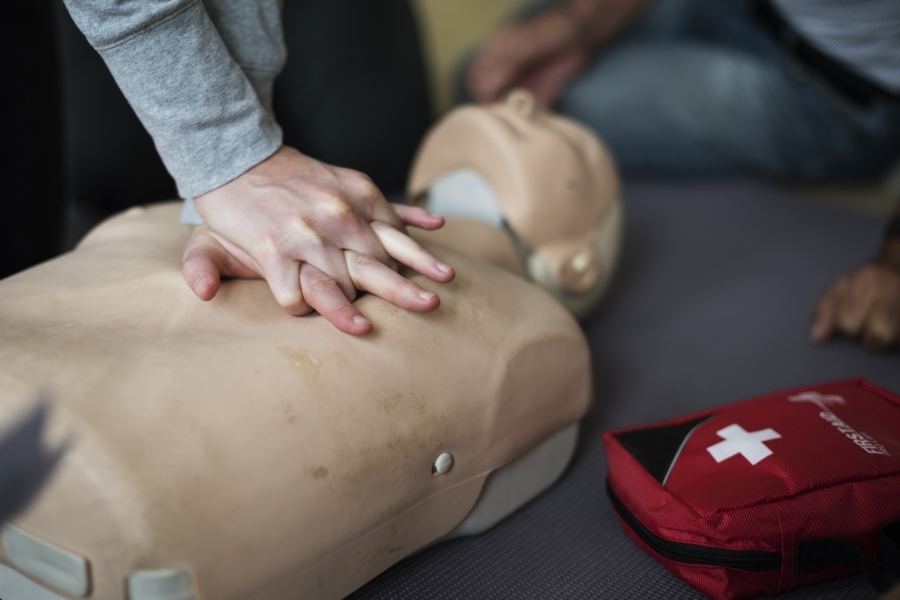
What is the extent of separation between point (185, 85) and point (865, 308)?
3.11 feet

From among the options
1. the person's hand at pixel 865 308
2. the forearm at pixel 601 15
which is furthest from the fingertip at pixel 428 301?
the forearm at pixel 601 15

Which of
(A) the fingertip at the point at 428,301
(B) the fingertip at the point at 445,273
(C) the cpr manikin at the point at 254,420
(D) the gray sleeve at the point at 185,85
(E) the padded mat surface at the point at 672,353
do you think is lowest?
(E) the padded mat surface at the point at 672,353

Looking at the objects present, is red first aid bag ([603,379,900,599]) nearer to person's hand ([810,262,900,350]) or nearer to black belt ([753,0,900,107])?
person's hand ([810,262,900,350])

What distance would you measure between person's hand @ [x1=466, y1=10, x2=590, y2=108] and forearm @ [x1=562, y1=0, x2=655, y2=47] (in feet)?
0.08

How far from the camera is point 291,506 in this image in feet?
1.70

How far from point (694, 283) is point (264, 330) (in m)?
0.90

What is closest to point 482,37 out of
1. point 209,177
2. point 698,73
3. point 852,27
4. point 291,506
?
point 698,73

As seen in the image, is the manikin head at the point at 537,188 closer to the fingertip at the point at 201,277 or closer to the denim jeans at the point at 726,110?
the fingertip at the point at 201,277

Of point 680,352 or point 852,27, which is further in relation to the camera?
point 852,27

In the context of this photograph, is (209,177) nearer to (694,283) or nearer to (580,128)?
(580,128)

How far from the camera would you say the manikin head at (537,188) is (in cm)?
92

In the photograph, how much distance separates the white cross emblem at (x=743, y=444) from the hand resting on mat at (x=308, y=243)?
301mm

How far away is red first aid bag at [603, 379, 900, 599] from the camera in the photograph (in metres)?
0.61

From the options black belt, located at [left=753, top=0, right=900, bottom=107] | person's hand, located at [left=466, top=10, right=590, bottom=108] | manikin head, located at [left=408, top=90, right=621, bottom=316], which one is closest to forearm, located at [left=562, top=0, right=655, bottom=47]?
person's hand, located at [left=466, top=10, right=590, bottom=108]
